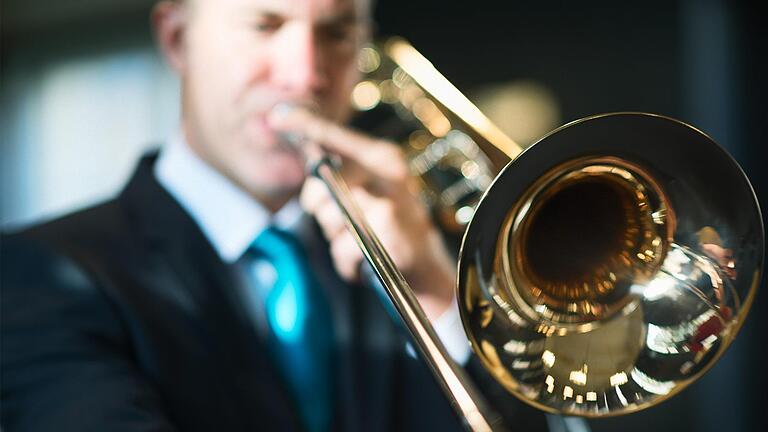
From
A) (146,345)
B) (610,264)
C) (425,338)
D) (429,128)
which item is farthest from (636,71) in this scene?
(425,338)

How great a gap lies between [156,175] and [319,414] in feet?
1.36

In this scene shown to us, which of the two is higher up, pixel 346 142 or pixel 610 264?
pixel 346 142

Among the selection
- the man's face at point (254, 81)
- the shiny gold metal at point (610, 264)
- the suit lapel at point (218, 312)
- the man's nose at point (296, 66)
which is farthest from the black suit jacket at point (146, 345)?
the shiny gold metal at point (610, 264)

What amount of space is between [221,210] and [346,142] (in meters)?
0.25

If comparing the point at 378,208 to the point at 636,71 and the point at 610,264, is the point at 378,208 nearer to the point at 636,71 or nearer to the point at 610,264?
the point at 610,264

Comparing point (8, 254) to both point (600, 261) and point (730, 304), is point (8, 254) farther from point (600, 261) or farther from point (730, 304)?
point (730, 304)

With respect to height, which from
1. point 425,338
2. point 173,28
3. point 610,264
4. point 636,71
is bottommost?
point 636,71

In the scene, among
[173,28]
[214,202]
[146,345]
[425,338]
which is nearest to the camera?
[425,338]

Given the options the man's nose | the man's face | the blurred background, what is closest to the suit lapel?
the man's face

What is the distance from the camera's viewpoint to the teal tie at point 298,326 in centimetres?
115

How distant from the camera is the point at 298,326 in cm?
122

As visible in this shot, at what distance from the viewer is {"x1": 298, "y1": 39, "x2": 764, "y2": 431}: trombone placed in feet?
→ 2.58

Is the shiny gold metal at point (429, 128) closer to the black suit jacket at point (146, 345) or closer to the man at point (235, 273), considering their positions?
the man at point (235, 273)

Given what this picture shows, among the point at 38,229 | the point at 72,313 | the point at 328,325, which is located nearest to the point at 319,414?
the point at 328,325
